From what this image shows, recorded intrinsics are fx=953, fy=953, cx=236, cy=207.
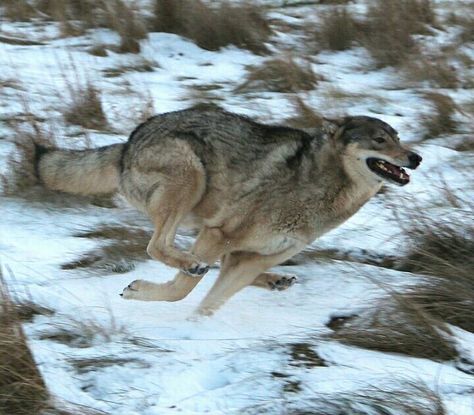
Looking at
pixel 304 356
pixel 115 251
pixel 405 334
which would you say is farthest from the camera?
pixel 115 251

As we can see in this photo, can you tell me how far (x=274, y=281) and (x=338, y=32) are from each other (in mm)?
5928

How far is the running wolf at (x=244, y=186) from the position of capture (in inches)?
213

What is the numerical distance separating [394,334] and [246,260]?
128 cm

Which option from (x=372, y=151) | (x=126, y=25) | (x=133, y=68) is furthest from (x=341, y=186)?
(x=126, y=25)

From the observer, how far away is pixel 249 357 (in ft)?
13.9

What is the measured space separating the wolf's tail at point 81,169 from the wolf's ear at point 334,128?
Result: 49.8 inches

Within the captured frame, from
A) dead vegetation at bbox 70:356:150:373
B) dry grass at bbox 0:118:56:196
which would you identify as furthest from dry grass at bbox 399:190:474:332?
dry grass at bbox 0:118:56:196

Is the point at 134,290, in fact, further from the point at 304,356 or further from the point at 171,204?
the point at 304,356

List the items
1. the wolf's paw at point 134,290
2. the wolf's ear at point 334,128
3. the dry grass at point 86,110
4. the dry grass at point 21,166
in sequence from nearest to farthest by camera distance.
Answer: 1. the wolf's paw at point 134,290
2. the wolf's ear at point 334,128
3. the dry grass at point 21,166
4. the dry grass at point 86,110

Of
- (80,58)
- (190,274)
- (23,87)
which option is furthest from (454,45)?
(190,274)

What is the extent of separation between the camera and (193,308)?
540 cm

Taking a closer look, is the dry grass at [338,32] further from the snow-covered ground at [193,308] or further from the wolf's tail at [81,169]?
the wolf's tail at [81,169]

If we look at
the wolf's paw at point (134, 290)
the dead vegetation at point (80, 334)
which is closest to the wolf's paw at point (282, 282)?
the wolf's paw at point (134, 290)

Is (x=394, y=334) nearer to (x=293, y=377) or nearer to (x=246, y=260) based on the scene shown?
(x=293, y=377)
